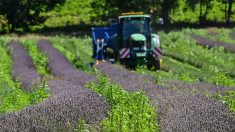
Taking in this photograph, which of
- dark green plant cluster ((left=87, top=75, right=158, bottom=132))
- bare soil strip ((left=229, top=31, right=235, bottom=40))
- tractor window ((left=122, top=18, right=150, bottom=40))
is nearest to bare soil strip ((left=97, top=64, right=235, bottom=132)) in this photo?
dark green plant cluster ((left=87, top=75, right=158, bottom=132))

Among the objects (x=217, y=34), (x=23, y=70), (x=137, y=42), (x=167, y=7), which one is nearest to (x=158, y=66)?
(x=137, y=42)

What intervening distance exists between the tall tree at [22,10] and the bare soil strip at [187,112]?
3660 cm

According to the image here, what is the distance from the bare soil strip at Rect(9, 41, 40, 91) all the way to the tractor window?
4516 mm

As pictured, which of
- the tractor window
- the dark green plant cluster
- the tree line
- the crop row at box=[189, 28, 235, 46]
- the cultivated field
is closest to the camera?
the cultivated field

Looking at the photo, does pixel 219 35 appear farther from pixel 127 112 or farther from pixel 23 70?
pixel 127 112

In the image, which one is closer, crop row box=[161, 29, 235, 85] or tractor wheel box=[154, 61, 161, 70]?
crop row box=[161, 29, 235, 85]

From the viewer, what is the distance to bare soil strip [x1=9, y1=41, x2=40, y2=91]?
56.5ft

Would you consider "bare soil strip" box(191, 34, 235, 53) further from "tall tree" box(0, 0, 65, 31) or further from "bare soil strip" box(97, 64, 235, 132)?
"tall tree" box(0, 0, 65, 31)

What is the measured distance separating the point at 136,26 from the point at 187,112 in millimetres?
15210

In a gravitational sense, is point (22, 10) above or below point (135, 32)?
below

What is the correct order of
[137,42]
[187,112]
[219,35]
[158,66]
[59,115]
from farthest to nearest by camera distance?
[219,35] < [137,42] < [158,66] < [187,112] < [59,115]

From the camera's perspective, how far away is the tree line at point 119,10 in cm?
4953

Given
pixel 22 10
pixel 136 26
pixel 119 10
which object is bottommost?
pixel 119 10

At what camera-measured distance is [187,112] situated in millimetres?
9875
